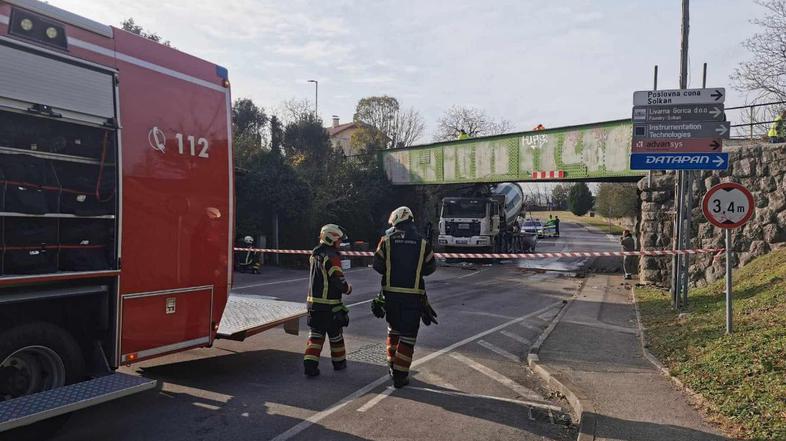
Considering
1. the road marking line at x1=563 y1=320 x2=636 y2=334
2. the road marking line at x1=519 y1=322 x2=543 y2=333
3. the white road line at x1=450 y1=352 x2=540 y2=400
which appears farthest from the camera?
the road marking line at x1=519 y1=322 x2=543 y2=333

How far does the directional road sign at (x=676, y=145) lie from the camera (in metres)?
10.5

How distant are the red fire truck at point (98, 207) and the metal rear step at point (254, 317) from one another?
2.01 ft

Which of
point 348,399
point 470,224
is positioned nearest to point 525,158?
point 470,224

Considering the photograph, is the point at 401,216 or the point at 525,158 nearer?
the point at 401,216

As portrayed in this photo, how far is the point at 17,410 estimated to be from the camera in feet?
12.8

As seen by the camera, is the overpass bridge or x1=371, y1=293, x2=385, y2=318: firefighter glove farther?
the overpass bridge

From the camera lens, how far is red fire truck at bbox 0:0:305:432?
4.14 meters

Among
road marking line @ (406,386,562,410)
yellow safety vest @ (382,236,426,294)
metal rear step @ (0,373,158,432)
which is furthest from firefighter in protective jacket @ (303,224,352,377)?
metal rear step @ (0,373,158,432)

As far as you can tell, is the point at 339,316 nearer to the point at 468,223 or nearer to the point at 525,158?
the point at 525,158

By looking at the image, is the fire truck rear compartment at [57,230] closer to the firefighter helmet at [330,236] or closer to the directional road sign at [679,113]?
the firefighter helmet at [330,236]

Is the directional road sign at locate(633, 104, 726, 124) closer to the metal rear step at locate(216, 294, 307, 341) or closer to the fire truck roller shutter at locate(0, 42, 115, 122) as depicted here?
the metal rear step at locate(216, 294, 307, 341)

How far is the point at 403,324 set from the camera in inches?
242

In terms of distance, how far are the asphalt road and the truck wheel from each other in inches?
15.4

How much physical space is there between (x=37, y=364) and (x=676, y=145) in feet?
35.6
